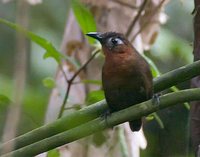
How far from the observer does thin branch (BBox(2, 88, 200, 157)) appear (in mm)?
1474

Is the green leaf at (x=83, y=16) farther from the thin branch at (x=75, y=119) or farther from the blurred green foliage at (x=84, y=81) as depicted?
the thin branch at (x=75, y=119)

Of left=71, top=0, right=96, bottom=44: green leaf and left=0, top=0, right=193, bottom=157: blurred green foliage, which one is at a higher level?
left=71, top=0, right=96, bottom=44: green leaf

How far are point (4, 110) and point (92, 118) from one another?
0.59m

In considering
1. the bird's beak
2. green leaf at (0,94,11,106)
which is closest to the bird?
the bird's beak

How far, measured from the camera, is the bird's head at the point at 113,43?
2266 millimetres

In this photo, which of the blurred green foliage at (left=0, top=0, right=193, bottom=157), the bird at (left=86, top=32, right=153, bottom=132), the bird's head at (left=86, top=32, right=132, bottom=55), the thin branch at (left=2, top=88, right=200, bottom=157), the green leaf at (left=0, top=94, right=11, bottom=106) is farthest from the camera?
the blurred green foliage at (left=0, top=0, right=193, bottom=157)

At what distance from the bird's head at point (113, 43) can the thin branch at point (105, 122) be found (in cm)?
72

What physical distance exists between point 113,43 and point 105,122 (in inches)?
31.2

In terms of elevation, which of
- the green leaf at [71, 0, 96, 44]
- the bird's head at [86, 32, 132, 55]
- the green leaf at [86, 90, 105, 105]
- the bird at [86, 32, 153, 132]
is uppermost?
the green leaf at [71, 0, 96, 44]

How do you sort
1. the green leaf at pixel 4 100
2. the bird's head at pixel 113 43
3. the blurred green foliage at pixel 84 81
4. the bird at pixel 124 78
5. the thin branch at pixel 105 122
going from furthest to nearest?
the blurred green foliage at pixel 84 81 < the bird's head at pixel 113 43 < the bird at pixel 124 78 < the green leaf at pixel 4 100 < the thin branch at pixel 105 122

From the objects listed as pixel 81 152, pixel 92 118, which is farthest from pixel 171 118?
pixel 92 118

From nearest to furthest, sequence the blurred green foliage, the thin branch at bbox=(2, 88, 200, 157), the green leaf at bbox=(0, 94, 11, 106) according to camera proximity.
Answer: the thin branch at bbox=(2, 88, 200, 157) → the green leaf at bbox=(0, 94, 11, 106) → the blurred green foliage

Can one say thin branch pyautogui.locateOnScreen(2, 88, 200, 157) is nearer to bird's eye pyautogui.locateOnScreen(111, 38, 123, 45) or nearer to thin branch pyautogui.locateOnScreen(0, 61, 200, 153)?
thin branch pyautogui.locateOnScreen(0, 61, 200, 153)

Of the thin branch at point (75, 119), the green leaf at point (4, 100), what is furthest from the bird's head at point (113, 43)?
the thin branch at point (75, 119)
